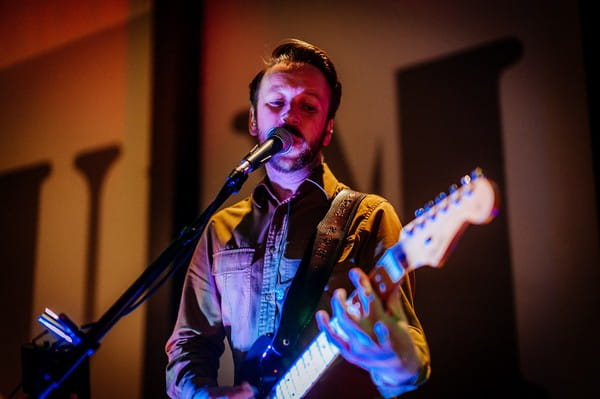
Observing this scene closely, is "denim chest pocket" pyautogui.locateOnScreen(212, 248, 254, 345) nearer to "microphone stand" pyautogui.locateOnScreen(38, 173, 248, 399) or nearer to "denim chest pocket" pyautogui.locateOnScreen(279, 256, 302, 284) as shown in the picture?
"denim chest pocket" pyautogui.locateOnScreen(279, 256, 302, 284)

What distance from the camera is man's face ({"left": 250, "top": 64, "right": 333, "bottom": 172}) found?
1.68 meters

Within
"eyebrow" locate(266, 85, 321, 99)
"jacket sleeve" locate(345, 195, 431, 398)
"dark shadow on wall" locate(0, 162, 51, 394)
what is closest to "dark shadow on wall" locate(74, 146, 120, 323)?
"dark shadow on wall" locate(0, 162, 51, 394)

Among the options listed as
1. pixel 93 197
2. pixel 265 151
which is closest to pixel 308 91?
pixel 265 151

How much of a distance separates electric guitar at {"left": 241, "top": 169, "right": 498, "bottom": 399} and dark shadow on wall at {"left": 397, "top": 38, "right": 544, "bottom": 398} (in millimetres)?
853

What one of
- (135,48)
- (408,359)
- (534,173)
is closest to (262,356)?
(408,359)

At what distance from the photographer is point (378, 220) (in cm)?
157

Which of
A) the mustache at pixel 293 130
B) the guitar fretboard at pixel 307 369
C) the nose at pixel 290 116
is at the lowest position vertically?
the guitar fretboard at pixel 307 369

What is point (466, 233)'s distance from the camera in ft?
6.40

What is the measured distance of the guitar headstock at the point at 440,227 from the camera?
103cm

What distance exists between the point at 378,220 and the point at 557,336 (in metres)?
0.84

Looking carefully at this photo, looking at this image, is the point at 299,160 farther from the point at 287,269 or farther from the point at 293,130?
the point at 287,269

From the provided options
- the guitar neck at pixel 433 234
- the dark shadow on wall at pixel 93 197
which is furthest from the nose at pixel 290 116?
the dark shadow on wall at pixel 93 197

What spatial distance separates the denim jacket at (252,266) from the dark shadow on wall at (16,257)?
1391 millimetres

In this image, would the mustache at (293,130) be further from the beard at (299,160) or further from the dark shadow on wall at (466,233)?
the dark shadow on wall at (466,233)
